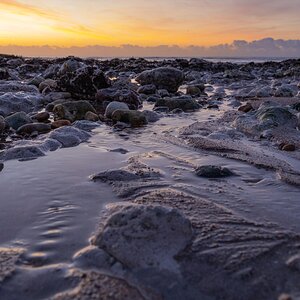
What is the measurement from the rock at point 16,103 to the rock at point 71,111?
3.13 ft

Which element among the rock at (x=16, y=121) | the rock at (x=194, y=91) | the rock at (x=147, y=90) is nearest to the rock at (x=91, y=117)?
the rock at (x=16, y=121)

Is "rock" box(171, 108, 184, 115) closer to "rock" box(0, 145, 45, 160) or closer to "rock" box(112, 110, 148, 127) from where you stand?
"rock" box(112, 110, 148, 127)

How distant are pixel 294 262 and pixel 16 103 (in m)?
6.20

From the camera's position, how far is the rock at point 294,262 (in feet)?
5.43

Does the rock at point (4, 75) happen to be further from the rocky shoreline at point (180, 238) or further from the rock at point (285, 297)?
the rock at point (285, 297)

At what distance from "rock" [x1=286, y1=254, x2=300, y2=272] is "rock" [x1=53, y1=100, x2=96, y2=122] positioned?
4.70 metres

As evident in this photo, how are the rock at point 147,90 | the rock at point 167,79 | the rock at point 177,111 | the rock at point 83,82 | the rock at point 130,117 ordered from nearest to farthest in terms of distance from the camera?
the rock at point 130,117 → the rock at point 177,111 → the rock at point 83,82 → the rock at point 147,90 → the rock at point 167,79

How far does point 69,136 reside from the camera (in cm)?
443

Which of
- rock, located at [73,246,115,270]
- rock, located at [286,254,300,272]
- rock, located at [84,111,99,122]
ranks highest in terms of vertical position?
rock, located at [286,254,300,272]

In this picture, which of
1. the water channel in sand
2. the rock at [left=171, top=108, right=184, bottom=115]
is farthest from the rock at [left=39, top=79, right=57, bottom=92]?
the water channel in sand

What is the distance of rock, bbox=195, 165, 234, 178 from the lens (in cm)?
304

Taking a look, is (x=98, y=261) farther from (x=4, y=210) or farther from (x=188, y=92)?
(x=188, y=92)

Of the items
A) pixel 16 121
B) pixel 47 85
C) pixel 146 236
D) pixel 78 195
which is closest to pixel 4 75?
pixel 47 85

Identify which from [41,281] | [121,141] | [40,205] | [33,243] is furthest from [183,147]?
[41,281]
